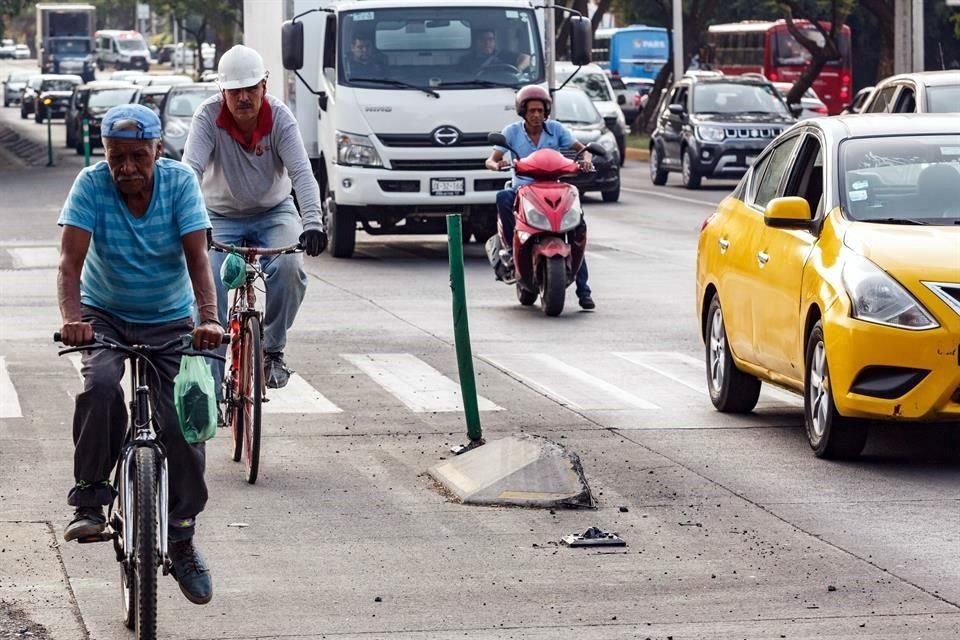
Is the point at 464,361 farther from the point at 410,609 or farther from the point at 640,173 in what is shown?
the point at 640,173

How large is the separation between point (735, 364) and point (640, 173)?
29.2 meters

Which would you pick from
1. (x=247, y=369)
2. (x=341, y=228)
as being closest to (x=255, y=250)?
(x=247, y=369)

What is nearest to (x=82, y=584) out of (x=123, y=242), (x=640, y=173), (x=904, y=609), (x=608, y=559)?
(x=123, y=242)

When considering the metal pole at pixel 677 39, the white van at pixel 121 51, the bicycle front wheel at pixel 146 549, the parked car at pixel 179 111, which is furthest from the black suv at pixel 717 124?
the white van at pixel 121 51

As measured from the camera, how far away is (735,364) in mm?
11078

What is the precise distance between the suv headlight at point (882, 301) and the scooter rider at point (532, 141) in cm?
723

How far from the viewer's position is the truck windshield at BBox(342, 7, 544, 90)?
2072 centimetres

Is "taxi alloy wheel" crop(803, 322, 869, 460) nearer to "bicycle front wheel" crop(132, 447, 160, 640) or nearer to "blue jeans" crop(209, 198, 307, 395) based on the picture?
"blue jeans" crop(209, 198, 307, 395)

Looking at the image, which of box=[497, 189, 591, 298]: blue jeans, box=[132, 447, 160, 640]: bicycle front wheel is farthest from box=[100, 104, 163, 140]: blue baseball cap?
box=[497, 189, 591, 298]: blue jeans

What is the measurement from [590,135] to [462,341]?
Answer: 20527 millimetres

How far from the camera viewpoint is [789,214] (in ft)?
32.7

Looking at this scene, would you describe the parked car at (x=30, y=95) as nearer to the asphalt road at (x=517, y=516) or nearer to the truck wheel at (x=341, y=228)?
the truck wheel at (x=341, y=228)

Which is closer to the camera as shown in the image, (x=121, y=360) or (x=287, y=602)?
(x=121, y=360)

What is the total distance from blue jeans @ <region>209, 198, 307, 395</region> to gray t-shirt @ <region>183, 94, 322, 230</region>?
61 millimetres
